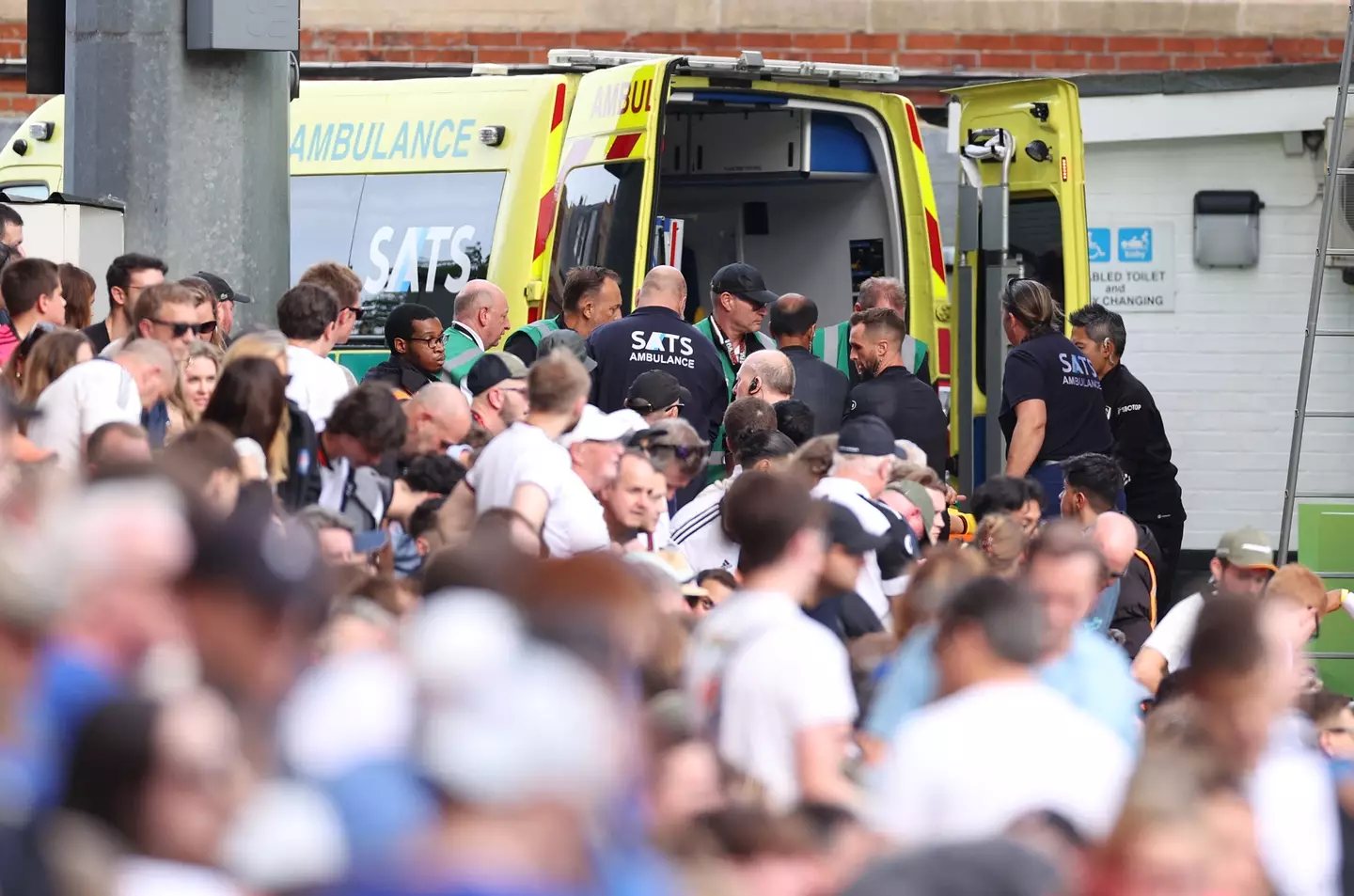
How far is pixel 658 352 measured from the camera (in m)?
8.32

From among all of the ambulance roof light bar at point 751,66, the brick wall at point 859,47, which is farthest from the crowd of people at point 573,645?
the brick wall at point 859,47

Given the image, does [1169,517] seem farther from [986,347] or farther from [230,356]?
[230,356]

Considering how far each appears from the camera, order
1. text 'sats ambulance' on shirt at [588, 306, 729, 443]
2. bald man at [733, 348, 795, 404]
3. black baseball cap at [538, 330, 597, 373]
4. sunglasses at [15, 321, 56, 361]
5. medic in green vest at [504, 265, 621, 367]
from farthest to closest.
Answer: medic in green vest at [504, 265, 621, 367] → text 'sats ambulance' on shirt at [588, 306, 729, 443] → bald man at [733, 348, 795, 404] → black baseball cap at [538, 330, 597, 373] → sunglasses at [15, 321, 56, 361]

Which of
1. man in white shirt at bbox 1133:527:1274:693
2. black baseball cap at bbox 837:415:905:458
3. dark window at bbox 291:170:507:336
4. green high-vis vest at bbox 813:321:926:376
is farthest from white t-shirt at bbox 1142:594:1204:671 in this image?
dark window at bbox 291:170:507:336

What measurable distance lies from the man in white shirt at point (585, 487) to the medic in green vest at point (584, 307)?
68.9 inches

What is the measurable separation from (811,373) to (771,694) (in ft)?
14.9

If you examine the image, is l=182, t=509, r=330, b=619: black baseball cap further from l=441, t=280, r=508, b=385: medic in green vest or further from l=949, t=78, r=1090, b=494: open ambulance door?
l=949, t=78, r=1090, b=494: open ambulance door

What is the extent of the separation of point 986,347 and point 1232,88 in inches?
132

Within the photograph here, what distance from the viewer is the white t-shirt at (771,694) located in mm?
4277

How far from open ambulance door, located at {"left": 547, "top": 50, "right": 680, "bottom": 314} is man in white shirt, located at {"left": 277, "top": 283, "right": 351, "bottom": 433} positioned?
7.62ft

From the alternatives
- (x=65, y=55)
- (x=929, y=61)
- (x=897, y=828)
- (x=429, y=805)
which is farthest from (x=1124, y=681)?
(x=929, y=61)

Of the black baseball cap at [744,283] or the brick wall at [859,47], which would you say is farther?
the brick wall at [859,47]

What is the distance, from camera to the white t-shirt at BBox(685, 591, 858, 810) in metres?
4.28

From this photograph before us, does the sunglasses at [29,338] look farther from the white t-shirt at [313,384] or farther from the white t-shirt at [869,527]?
the white t-shirt at [869,527]
